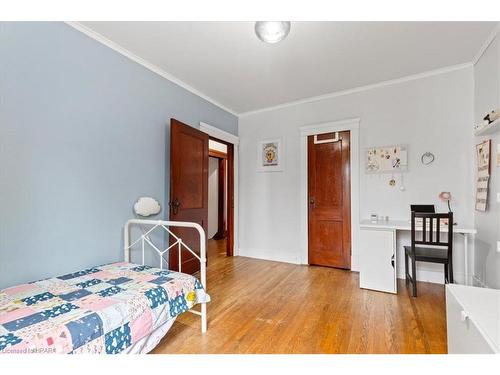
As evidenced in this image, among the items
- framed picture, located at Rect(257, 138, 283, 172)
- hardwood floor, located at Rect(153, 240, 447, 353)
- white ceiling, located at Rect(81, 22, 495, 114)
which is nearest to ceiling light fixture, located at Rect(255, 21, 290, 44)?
white ceiling, located at Rect(81, 22, 495, 114)

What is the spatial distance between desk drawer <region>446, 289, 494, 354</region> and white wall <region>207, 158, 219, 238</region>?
4.86 meters

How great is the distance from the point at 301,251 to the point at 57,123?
10.5 ft

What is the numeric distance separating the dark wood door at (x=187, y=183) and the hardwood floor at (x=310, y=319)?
1.76 ft

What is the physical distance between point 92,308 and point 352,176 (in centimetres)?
306

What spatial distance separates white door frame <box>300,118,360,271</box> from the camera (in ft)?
10.4

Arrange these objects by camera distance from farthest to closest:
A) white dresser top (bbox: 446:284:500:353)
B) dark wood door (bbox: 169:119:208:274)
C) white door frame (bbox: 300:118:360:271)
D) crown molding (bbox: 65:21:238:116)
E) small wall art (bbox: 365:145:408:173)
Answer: white door frame (bbox: 300:118:360:271) < small wall art (bbox: 365:145:408:173) < dark wood door (bbox: 169:119:208:274) < crown molding (bbox: 65:21:238:116) < white dresser top (bbox: 446:284:500:353)

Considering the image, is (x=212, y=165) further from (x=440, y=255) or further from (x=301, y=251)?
(x=440, y=255)

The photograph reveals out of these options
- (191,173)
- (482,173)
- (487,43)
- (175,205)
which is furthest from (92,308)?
(487,43)

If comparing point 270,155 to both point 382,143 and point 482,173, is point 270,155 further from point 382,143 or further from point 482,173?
point 482,173

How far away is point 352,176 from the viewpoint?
3.21 meters

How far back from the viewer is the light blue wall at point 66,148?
5.29ft

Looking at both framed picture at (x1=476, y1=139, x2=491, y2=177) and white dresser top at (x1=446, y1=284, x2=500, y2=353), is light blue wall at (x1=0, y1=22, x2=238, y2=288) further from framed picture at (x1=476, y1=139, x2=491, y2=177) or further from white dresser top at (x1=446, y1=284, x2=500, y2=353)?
framed picture at (x1=476, y1=139, x2=491, y2=177)

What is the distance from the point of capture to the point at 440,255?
7.78 feet

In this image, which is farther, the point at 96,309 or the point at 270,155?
the point at 270,155
